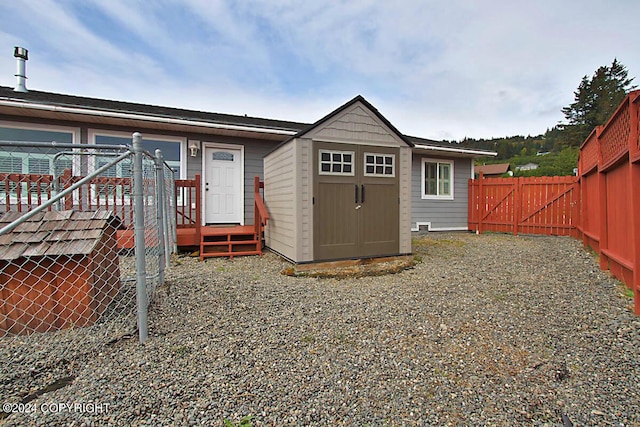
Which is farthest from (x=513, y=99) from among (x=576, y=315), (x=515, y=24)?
(x=576, y=315)

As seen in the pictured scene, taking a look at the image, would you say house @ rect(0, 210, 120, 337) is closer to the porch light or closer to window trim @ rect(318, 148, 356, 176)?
window trim @ rect(318, 148, 356, 176)

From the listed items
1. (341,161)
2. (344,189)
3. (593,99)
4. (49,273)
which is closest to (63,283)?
(49,273)

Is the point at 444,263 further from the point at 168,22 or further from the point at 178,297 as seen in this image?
the point at 168,22

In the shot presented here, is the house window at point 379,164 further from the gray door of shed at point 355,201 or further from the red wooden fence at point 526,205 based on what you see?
the red wooden fence at point 526,205

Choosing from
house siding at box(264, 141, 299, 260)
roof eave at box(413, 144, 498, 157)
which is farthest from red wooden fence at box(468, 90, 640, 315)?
house siding at box(264, 141, 299, 260)

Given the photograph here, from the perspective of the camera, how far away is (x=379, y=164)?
509 cm

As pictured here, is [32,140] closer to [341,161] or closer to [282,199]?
[282,199]

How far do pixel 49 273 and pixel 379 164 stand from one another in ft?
14.2

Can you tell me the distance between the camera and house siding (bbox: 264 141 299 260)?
4.66 meters

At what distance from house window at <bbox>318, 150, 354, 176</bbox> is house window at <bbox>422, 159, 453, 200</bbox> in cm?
538

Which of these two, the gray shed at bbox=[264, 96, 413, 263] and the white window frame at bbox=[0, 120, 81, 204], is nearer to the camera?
the gray shed at bbox=[264, 96, 413, 263]

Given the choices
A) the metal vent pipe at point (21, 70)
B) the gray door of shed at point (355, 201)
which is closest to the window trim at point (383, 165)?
the gray door of shed at point (355, 201)

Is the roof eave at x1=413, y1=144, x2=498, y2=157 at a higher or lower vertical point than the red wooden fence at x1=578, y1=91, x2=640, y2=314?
higher

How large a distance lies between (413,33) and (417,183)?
162 inches
